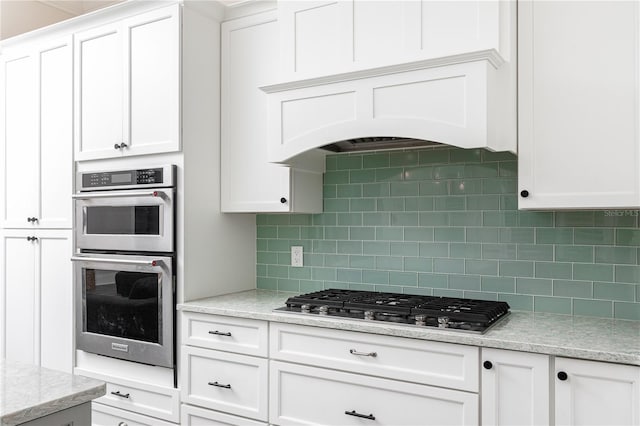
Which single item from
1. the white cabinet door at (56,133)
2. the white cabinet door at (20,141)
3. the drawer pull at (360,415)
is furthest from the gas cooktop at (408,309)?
the white cabinet door at (20,141)

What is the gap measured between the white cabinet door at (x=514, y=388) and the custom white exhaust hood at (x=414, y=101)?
82 cm

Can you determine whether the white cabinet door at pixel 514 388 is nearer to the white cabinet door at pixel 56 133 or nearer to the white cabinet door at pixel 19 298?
the white cabinet door at pixel 56 133

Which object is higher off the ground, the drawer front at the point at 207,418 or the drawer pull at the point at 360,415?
the drawer pull at the point at 360,415

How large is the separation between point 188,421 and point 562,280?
77.6 inches

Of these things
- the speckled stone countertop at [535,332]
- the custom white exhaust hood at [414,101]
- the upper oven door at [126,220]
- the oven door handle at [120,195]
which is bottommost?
the speckled stone countertop at [535,332]

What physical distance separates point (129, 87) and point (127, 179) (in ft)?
1.69

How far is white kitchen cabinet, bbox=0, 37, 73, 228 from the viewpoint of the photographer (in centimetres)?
336

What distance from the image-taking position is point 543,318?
7.88ft

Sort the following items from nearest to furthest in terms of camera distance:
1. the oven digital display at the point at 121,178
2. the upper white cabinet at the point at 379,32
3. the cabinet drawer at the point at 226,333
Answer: the upper white cabinet at the point at 379,32, the cabinet drawer at the point at 226,333, the oven digital display at the point at 121,178

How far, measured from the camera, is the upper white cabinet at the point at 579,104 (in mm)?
2113

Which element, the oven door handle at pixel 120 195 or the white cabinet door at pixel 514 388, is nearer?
the white cabinet door at pixel 514 388

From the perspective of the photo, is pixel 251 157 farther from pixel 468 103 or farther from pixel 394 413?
pixel 394 413

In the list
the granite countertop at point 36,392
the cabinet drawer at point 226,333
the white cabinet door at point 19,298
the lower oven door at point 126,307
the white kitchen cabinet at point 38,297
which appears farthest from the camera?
the white cabinet door at point 19,298

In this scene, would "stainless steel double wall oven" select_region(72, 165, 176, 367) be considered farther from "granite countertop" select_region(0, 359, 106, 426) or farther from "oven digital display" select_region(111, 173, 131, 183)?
"granite countertop" select_region(0, 359, 106, 426)
